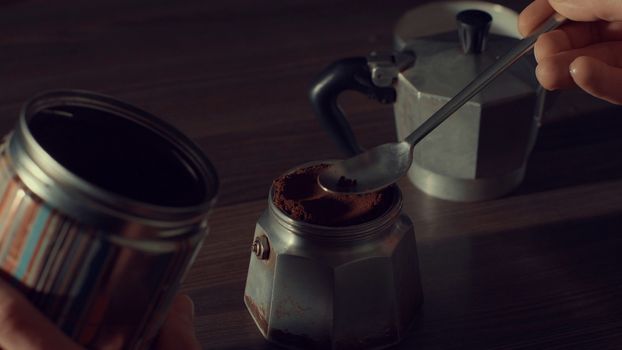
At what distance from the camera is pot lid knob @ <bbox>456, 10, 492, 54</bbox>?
84 centimetres

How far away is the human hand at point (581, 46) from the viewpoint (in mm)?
757

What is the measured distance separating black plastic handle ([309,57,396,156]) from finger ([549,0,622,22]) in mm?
168

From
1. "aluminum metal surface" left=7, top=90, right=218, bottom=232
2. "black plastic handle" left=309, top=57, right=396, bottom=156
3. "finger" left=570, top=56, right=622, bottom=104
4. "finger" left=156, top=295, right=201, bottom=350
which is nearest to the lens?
"aluminum metal surface" left=7, top=90, right=218, bottom=232

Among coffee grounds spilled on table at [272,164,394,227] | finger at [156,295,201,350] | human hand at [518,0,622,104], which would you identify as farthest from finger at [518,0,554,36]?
finger at [156,295,201,350]

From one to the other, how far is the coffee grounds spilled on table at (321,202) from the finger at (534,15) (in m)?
0.26

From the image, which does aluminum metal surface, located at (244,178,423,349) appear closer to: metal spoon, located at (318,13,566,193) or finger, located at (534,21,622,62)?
metal spoon, located at (318,13,566,193)

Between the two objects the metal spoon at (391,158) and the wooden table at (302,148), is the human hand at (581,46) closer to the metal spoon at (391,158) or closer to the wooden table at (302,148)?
the metal spoon at (391,158)

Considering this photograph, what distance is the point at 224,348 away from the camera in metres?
0.73

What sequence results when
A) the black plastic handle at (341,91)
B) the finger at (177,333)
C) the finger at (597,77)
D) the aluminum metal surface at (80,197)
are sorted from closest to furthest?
the aluminum metal surface at (80,197), the finger at (177,333), the finger at (597,77), the black plastic handle at (341,91)

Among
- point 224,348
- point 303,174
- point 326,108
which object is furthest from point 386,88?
point 224,348

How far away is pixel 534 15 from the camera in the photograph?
865 mm

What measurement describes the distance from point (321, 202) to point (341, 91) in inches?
8.5

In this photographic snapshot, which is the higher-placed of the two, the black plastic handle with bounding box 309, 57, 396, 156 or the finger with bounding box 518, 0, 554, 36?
the finger with bounding box 518, 0, 554, 36

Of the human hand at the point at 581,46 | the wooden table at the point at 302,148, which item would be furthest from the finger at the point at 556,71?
the wooden table at the point at 302,148
